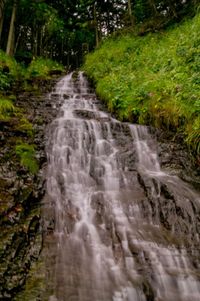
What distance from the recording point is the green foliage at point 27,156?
6.88 metres

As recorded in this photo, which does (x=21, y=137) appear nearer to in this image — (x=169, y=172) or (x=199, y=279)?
(x=169, y=172)

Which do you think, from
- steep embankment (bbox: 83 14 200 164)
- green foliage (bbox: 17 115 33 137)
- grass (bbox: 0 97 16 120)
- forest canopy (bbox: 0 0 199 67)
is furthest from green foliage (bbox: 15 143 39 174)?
forest canopy (bbox: 0 0 199 67)

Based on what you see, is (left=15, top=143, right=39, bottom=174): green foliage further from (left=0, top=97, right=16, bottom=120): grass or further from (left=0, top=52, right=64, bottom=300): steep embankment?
(left=0, top=97, right=16, bottom=120): grass

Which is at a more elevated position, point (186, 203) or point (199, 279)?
point (186, 203)

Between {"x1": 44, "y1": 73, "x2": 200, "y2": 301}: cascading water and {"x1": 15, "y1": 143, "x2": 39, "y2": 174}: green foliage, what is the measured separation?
14.3 inches

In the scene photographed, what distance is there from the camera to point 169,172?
7684 mm

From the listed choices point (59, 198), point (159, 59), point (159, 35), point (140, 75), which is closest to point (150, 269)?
point (59, 198)

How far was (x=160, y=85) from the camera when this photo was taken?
34.0 ft

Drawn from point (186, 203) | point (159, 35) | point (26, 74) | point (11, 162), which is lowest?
point (186, 203)

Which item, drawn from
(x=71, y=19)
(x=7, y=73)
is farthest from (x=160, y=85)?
(x=71, y=19)

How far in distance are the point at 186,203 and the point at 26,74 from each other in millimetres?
11578

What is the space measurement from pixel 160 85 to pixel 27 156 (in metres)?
5.09

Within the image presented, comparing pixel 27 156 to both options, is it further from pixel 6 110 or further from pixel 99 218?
pixel 6 110

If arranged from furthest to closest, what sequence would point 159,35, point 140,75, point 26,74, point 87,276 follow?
point 159,35 → point 26,74 → point 140,75 → point 87,276
